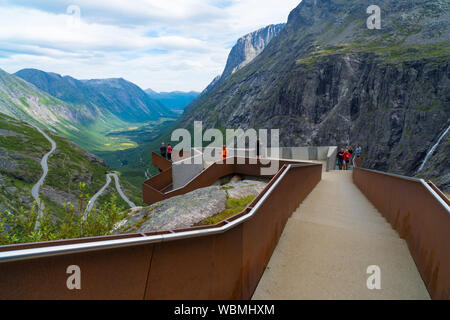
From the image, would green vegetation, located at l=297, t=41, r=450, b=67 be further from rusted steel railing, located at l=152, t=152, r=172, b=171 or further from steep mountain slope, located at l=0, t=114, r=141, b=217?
steep mountain slope, located at l=0, t=114, r=141, b=217

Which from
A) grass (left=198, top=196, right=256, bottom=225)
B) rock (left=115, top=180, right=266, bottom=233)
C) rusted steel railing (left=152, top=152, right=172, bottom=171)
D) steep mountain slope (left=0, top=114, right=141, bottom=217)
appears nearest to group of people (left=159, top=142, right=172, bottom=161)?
rusted steel railing (left=152, top=152, right=172, bottom=171)

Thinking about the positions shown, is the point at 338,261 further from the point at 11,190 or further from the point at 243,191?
the point at 11,190

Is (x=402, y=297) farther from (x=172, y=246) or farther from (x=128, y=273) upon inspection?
(x=128, y=273)

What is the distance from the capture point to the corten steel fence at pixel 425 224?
3945 millimetres

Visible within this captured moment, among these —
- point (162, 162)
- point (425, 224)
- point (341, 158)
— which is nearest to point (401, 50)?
point (341, 158)

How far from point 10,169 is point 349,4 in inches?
7067

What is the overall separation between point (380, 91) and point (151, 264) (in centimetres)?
8225

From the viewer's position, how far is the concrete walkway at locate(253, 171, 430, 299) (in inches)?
176

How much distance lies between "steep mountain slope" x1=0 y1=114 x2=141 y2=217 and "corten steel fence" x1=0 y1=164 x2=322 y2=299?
249 ft

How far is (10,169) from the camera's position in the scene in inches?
3807

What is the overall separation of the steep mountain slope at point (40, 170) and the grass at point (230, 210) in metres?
72.6

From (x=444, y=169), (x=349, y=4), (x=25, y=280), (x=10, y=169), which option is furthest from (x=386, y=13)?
(x=10, y=169)

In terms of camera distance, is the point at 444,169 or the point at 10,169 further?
the point at 10,169
